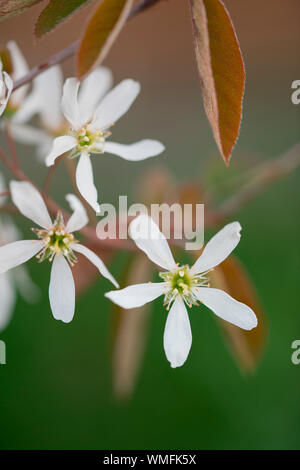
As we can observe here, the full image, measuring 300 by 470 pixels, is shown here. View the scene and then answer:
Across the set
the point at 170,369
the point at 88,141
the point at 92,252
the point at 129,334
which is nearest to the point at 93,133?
the point at 88,141

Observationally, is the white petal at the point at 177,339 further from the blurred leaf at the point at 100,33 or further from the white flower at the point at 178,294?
the blurred leaf at the point at 100,33

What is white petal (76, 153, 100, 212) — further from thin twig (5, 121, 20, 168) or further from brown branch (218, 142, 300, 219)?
brown branch (218, 142, 300, 219)

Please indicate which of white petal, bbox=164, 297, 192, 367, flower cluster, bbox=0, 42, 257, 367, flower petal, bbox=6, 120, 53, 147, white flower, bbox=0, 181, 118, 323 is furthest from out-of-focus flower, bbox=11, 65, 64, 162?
white petal, bbox=164, 297, 192, 367

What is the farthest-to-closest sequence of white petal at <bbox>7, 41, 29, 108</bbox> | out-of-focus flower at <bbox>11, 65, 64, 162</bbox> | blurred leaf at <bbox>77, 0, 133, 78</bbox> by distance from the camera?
out-of-focus flower at <bbox>11, 65, 64, 162</bbox> → white petal at <bbox>7, 41, 29, 108</bbox> → blurred leaf at <bbox>77, 0, 133, 78</bbox>

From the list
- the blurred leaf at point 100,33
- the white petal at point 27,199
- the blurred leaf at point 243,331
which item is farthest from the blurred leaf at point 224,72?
the blurred leaf at point 243,331

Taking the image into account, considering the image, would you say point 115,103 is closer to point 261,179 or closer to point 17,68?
point 17,68

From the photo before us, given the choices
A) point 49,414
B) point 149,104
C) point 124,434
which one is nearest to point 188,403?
point 124,434

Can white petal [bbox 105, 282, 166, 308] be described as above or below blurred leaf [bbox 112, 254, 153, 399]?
below
